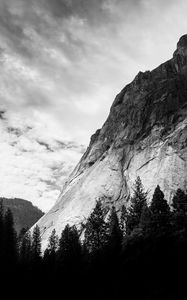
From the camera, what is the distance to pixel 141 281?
50.5 meters

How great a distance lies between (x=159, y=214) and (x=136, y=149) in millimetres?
52363

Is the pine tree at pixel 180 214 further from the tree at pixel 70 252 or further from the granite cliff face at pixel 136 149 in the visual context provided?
the granite cliff face at pixel 136 149

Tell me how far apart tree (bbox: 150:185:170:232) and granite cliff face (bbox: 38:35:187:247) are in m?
24.5

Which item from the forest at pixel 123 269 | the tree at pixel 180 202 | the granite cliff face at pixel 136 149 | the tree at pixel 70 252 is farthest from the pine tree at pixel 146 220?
the granite cliff face at pixel 136 149

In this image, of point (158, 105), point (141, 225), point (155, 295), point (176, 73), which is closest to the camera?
point (155, 295)

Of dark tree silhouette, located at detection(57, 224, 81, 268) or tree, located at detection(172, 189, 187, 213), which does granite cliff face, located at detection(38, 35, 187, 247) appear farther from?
dark tree silhouette, located at detection(57, 224, 81, 268)

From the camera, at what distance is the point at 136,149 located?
11431cm

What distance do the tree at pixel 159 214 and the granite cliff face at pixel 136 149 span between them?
24.5 metres

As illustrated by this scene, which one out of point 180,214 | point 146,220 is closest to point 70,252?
point 146,220

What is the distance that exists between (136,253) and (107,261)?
4.78 m

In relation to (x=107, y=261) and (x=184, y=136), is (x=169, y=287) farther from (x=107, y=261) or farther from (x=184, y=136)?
(x=184, y=136)

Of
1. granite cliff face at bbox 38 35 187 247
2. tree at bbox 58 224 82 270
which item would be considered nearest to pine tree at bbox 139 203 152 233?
tree at bbox 58 224 82 270

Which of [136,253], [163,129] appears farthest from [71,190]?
[136,253]

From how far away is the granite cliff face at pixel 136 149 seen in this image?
10238cm
